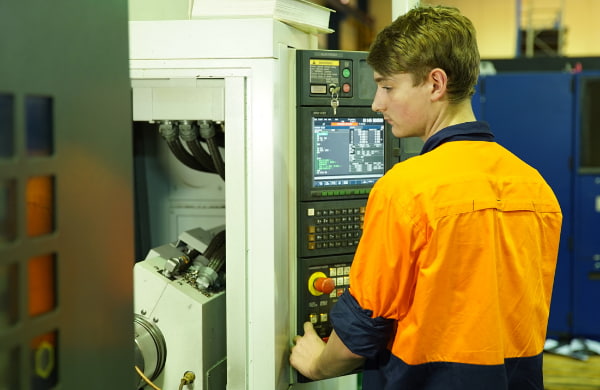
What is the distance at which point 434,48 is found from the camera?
47.5 inches

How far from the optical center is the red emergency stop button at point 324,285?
63.6 inches

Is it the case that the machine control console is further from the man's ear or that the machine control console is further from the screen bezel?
the man's ear

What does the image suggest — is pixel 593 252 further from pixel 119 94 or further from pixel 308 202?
pixel 119 94

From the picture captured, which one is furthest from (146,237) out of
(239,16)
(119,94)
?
(119,94)

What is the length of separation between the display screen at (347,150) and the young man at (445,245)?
328 millimetres

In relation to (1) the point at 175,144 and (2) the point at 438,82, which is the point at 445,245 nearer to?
(2) the point at 438,82

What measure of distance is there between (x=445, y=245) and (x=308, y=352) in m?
0.57

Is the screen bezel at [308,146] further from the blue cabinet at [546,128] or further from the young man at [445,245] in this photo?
the blue cabinet at [546,128]

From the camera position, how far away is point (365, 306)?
47.7 inches

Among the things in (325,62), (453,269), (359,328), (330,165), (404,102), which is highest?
(325,62)

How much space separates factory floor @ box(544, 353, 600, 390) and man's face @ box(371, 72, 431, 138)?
9.61ft

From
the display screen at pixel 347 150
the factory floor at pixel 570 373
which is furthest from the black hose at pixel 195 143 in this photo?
the factory floor at pixel 570 373

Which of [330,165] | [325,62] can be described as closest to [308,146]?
[330,165]

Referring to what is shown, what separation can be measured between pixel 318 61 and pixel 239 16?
0.22m
